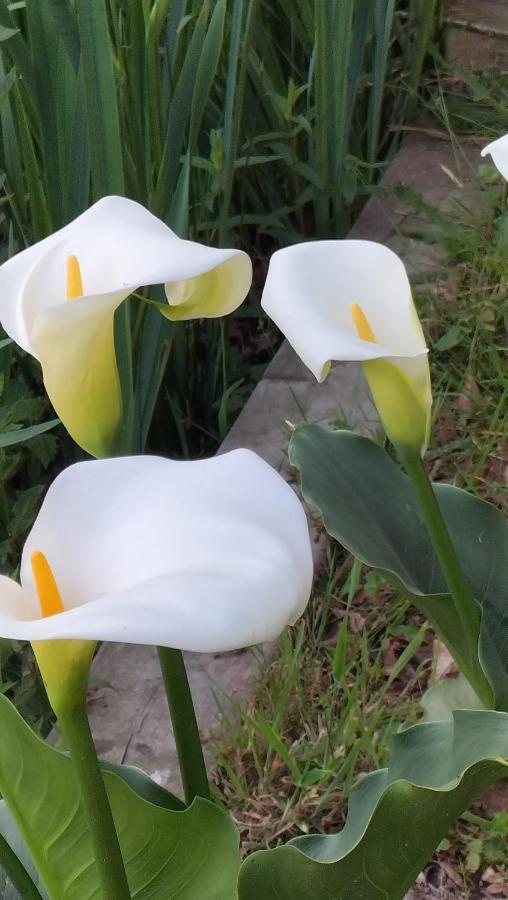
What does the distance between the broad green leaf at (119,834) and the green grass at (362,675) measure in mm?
297

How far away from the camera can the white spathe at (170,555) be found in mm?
318

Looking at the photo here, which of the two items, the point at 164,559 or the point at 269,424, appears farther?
the point at 269,424

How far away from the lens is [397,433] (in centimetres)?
56

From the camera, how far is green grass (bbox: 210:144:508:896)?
85 centimetres

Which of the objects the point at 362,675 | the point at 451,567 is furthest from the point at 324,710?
the point at 451,567

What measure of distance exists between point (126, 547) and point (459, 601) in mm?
324

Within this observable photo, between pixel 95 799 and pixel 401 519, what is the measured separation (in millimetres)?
418

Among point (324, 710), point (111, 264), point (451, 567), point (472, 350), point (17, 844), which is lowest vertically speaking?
point (324, 710)

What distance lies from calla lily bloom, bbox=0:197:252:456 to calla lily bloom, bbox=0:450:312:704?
0.06 m

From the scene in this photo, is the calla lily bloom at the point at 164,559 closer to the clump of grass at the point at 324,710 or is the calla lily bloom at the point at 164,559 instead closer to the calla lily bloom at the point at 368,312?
the calla lily bloom at the point at 368,312

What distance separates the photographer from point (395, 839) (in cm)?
50

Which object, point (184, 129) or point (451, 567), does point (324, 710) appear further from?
point (184, 129)

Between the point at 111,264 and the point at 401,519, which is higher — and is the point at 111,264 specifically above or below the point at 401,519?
above

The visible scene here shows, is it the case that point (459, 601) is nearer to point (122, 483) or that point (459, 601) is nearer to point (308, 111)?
point (122, 483)
